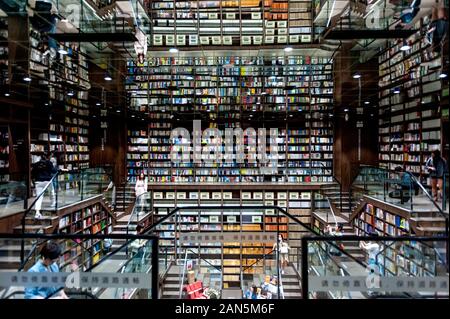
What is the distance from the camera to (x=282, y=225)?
899 centimetres

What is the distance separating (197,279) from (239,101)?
19.4 feet

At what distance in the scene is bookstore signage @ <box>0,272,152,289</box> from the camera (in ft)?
9.42

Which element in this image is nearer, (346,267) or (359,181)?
(346,267)

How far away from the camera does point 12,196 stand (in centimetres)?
533

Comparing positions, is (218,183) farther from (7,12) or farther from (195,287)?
(7,12)

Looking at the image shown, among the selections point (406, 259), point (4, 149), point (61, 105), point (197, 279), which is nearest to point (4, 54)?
point (4, 149)

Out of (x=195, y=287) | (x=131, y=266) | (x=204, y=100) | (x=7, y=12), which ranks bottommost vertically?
(x=195, y=287)

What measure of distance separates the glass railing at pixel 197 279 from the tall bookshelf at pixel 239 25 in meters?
6.07

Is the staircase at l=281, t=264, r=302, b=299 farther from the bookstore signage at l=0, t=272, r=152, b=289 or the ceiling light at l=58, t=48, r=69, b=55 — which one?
the ceiling light at l=58, t=48, r=69, b=55

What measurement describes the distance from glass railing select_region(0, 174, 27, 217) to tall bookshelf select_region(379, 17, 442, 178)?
570 centimetres

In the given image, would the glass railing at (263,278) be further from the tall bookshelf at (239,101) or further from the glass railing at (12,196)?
the tall bookshelf at (239,101)

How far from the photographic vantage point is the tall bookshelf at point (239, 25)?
931cm
